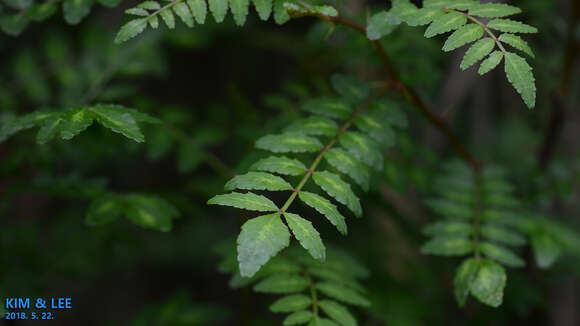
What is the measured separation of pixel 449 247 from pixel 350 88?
1.91 feet

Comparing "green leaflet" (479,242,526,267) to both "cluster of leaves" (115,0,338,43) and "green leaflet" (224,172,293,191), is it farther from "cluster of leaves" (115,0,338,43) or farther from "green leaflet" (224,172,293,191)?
"cluster of leaves" (115,0,338,43)

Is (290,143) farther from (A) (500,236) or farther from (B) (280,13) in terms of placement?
(A) (500,236)

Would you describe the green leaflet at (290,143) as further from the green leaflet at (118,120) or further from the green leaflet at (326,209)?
the green leaflet at (118,120)

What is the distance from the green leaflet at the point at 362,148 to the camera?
4.78ft

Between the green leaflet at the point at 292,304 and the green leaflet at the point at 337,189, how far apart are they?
283 mm

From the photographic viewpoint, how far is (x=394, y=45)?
A: 6.45 ft

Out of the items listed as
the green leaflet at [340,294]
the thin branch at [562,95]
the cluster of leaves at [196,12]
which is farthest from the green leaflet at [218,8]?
the thin branch at [562,95]

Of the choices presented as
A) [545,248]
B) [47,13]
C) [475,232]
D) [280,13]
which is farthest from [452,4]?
[47,13]

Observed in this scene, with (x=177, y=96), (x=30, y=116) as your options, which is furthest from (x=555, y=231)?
→ (x=177, y=96)

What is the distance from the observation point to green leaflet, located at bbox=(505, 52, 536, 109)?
1117mm

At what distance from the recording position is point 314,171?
4.49ft

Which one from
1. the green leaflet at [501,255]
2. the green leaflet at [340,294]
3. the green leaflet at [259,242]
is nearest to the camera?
the green leaflet at [259,242]

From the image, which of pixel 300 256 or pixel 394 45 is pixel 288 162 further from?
pixel 394 45

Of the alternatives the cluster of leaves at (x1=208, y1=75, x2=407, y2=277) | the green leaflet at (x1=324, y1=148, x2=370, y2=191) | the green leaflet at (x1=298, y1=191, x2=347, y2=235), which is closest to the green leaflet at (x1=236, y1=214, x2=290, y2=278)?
the cluster of leaves at (x1=208, y1=75, x2=407, y2=277)
